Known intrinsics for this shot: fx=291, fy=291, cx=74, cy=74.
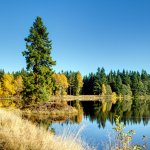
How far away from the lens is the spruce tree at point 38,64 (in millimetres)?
42812

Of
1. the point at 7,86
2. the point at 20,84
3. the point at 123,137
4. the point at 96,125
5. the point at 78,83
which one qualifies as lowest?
the point at 96,125

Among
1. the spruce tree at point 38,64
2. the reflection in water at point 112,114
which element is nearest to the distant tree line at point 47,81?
the spruce tree at point 38,64

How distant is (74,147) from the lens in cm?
908

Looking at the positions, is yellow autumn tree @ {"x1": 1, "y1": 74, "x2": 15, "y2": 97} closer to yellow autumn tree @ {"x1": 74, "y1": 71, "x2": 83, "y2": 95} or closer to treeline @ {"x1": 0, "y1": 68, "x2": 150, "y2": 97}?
treeline @ {"x1": 0, "y1": 68, "x2": 150, "y2": 97}

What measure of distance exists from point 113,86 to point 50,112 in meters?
84.0

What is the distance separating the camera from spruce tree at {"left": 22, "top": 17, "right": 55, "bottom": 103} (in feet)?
140

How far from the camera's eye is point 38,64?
4431 cm

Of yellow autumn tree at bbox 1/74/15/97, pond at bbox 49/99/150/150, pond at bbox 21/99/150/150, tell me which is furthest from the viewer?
yellow autumn tree at bbox 1/74/15/97

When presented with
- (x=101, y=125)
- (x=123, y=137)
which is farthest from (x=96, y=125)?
(x=123, y=137)

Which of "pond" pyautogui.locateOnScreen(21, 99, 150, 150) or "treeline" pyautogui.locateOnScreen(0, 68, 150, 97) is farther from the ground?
"treeline" pyautogui.locateOnScreen(0, 68, 150, 97)

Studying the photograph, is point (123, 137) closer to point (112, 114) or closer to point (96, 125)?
point (96, 125)

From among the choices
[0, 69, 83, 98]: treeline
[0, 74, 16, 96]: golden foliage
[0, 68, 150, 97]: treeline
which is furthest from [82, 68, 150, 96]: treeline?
[0, 74, 16, 96]: golden foliage

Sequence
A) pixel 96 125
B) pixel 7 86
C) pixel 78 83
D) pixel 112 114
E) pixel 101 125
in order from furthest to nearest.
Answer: pixel 78 83 < pixel 7 86 < pixel 112 114 < pixel 96 125 < pixel 101 125

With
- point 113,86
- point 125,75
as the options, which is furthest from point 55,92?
point 125,75
